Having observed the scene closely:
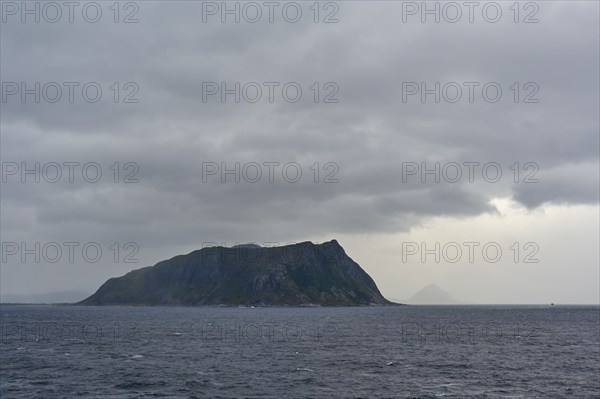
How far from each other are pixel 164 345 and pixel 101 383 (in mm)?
56673

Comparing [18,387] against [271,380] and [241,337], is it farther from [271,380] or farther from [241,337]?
[241,337]

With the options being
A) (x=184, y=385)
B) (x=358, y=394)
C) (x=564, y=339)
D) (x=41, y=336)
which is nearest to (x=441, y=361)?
(x=358, y=394)

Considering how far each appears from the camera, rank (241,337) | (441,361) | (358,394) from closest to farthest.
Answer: (358,394) < (441,361) < (241,337)

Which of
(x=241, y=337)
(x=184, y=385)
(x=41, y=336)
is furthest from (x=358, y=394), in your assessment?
(x=41, y=336)

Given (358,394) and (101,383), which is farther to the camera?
(101,383)

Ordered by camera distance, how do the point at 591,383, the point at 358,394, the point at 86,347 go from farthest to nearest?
the point at 86,347 → the point at 591,383 → the point at 358,394

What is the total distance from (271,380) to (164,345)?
6079cm

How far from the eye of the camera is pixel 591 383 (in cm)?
8969

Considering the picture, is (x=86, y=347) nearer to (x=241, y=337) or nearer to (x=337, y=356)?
(x=241, y=337)

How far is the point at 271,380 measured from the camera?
3477 inches

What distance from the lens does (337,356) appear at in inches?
4680

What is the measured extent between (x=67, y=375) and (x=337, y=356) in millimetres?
55760

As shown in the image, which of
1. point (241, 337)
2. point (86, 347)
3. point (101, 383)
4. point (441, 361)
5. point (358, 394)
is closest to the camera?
point (358, 394)

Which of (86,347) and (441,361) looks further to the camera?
(86,347)
